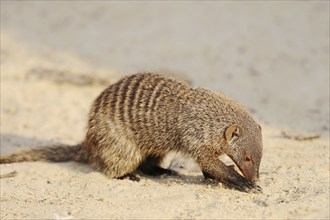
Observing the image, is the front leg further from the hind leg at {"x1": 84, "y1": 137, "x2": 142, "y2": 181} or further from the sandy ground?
the hind leg at {"x1": 84, "y1": 137, "x2": 142, "y2": 181}

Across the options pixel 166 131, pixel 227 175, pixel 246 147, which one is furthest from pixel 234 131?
pixel 166 131

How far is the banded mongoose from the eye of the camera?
4027 mm

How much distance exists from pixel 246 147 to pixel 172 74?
309 cm

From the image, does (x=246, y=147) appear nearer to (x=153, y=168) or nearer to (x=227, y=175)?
(x=227, y=175)

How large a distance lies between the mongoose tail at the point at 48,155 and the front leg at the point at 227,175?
119 cm

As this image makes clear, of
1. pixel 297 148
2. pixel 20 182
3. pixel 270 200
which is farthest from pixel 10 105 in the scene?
pixel 270 200

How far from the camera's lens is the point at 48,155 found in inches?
191

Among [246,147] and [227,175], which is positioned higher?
[246,147]

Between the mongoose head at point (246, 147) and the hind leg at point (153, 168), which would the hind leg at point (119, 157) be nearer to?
the hind leg at point (153, 168)

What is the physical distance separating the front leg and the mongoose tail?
119 centimetres

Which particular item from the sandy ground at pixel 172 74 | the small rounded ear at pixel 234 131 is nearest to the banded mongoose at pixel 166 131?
the small rounded ear at pixel 234 131

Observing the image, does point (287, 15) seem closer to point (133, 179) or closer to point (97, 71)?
point (97, 71)

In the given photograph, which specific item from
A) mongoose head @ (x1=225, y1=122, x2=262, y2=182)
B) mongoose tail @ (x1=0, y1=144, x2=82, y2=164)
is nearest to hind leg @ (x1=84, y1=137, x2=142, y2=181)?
mongoose tail @ (x1=0, y1=144, x2=82, y2=164)

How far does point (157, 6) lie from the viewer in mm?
8898
